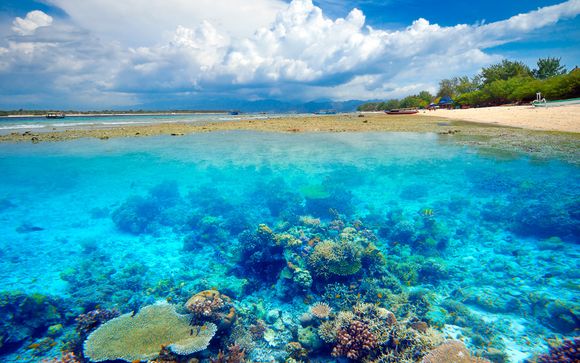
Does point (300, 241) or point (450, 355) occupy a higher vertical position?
point (300, 241)

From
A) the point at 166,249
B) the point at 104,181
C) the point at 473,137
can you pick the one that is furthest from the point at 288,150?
the point at 473,137

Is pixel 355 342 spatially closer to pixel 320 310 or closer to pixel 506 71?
pixel 320 310

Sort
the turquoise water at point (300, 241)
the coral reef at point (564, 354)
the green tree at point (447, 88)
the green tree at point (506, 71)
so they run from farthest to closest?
1. the green tree at point (447, 88)
2. the green tree at point (506, 71)
3. the turquoise water at point (300, 241)
4. the coral reef at point (564, 354)

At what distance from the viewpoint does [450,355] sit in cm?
500

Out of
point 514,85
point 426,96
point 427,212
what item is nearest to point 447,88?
point 426,96

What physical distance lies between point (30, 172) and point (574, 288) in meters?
29.3

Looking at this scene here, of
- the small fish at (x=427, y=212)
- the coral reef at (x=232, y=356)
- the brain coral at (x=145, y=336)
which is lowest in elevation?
the coral reef at (x=232, y=356)

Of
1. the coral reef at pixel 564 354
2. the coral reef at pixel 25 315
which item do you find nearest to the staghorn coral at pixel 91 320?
the coral reef at pixel 25 315

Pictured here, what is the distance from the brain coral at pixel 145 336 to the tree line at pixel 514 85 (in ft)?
201

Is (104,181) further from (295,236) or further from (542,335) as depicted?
(542,335)

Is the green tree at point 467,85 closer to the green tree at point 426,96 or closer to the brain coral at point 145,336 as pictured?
the green tree at point 426,96

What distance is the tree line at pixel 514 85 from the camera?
4484 centimetres

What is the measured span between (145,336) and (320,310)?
12.8 ft

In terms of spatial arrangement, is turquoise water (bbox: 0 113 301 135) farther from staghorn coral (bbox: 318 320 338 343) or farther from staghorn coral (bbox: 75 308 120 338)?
staghorn coral (bbox: 318 320 338 343)
